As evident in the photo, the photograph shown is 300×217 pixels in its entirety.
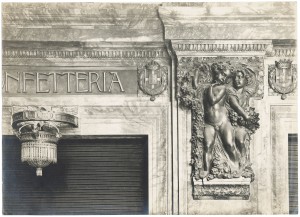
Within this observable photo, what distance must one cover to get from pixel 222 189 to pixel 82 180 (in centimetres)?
205

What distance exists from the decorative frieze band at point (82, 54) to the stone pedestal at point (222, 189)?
1972 mm

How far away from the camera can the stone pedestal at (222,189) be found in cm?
1071

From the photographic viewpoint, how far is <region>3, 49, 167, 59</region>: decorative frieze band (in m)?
11.0

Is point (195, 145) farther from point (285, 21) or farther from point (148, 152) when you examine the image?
point (285, 21)

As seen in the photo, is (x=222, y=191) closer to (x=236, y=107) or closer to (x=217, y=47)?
(x=236, y=107)

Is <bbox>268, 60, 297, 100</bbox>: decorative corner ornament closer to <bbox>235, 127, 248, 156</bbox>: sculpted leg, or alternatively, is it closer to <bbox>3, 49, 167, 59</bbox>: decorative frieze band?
<bbox>235, 127, 248, 156</bbox>: sculpted leg

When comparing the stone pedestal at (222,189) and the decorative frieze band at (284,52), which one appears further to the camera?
the decorative frieze band at (284,52)

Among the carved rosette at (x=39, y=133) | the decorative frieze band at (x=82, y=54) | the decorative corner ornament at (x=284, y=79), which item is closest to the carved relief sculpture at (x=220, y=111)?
the decorative corner ornament at (x=284, y=79)

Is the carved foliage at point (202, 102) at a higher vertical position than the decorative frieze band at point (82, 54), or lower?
lower

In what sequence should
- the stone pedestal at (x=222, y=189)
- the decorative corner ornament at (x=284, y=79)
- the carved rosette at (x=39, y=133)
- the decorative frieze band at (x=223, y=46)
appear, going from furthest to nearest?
1. the decorative corner ornament at (x=284, y=79)
2. the decorative frieze band at (x=223, y=46)
3. the stone pedestal at (x=222, y=189)
4. the carved rosette at (x=39, y=133)

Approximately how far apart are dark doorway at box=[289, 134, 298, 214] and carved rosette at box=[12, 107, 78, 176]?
10.7 feet

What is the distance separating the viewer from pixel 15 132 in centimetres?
1090

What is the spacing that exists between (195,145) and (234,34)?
171cm

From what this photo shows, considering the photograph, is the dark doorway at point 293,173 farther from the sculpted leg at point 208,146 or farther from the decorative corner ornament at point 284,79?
the sculpted leg at point 208,146
